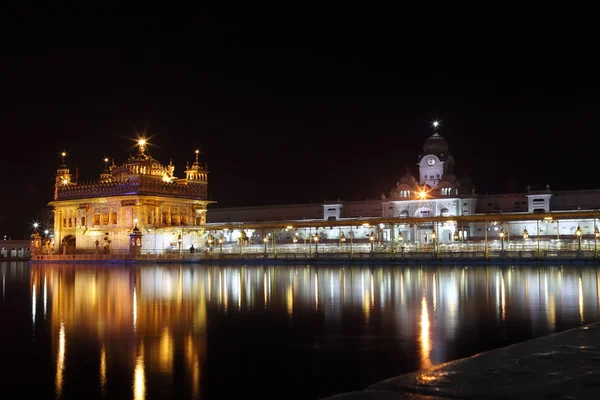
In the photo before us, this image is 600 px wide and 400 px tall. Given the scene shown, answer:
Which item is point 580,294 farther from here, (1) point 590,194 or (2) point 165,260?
(1) point 590,194

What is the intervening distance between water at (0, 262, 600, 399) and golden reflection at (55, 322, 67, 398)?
17 millimetres

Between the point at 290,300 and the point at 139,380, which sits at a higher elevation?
the point at 290,300

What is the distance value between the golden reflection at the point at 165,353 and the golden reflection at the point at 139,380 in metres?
0.25

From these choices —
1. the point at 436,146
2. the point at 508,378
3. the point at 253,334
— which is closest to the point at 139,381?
the point at 253,334

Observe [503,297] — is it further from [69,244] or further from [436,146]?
[436,146]

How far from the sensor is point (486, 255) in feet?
136

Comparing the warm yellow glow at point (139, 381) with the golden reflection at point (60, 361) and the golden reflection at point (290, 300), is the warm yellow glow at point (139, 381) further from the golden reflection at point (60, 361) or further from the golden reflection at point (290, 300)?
the golden reflection at point (290, 300)

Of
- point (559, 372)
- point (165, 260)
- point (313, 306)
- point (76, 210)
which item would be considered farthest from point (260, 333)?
point (76, 210)

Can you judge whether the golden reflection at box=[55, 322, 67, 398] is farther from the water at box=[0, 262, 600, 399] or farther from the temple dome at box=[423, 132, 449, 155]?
the temple dome at box=[423, 132, 449, 155]

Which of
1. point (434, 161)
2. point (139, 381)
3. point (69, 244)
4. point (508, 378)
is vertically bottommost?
point (139, 381)

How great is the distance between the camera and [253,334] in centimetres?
1232

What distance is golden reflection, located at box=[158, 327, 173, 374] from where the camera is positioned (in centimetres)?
942

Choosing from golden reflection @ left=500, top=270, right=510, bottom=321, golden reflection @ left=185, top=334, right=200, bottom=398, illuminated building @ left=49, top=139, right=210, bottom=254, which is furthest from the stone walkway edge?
illuminated building @ left=49, top=139, right=210, bottom=254

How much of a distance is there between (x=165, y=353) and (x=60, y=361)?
57.4 inches
